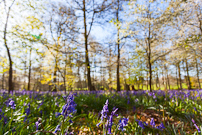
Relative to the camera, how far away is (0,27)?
26.2ft

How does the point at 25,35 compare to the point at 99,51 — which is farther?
the point at 99,51

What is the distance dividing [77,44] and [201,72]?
21.6m

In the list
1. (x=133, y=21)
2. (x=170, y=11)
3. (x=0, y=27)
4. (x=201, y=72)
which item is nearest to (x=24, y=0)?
(x=0, y=27)

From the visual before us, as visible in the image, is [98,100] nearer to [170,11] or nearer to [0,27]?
[170,11]

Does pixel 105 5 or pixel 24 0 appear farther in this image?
pixel 105 5

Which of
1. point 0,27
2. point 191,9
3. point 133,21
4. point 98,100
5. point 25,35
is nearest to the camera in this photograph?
point 98,100

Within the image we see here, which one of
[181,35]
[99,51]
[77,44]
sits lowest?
[99,51]

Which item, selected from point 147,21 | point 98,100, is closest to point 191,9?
point 147,21

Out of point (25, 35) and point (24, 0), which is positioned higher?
point (24, 0)

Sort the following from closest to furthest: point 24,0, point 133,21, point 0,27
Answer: point 24,0
point 133,21
point 0,27

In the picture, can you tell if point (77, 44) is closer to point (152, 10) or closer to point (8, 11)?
point (8, 11)

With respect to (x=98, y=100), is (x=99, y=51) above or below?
above

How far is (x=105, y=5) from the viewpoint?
831 cm

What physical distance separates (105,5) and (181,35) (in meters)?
6.56
